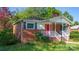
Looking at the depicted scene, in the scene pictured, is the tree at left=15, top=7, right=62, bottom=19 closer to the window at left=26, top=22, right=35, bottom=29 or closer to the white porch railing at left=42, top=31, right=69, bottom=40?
the window at left=26, top=22, right=35, bottom=29

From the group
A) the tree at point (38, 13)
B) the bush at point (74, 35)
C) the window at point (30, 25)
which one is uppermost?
the tree at point (38, 13)

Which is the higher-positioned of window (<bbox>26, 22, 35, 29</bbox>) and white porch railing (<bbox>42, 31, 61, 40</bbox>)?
window (<bbox>26, 22, 35, 29</bbox>)

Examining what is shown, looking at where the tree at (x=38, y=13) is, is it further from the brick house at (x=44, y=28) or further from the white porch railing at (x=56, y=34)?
the white porch railing at (x=56, y=34)

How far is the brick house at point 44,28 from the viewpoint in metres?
16.0

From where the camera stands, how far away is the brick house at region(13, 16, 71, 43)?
16.0 meters

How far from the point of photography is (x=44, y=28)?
16.0m

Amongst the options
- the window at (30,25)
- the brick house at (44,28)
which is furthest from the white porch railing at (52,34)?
the window at (30,25)

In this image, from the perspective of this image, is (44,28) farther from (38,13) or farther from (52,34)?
(38,13)

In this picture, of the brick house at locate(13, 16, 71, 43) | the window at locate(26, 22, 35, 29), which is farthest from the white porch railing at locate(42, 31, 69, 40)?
the window at locate(26, 22, 35, 29)

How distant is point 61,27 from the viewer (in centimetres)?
1602

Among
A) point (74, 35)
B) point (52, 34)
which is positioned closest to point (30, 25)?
point (52, 34)

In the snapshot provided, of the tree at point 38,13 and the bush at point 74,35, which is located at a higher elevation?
the tree at point 38,13
